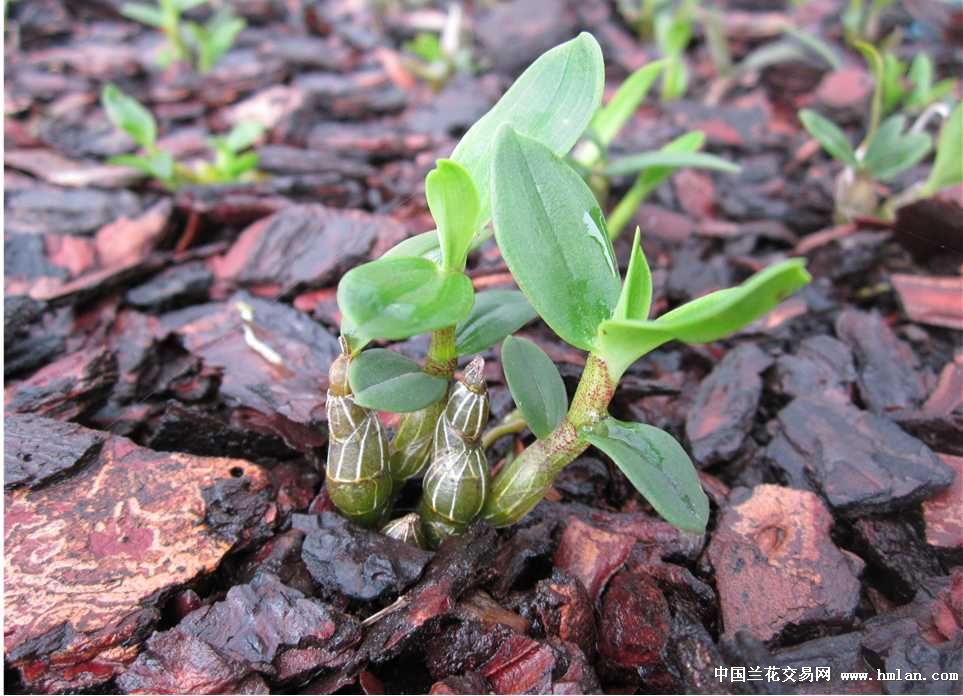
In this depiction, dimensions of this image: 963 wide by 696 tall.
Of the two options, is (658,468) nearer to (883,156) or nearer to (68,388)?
(68,388)

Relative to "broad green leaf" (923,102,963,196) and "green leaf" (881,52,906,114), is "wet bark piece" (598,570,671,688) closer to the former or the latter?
"broad green leaf" (923,102,963,196)

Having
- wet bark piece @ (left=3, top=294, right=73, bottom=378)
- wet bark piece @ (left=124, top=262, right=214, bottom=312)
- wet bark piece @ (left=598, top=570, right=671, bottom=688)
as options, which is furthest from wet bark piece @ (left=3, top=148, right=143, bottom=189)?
wet bark piece @ (left=598, top=570, right=671, bottom=688)

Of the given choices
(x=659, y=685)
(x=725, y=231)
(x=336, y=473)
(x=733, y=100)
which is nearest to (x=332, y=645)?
(x=336, y=473)

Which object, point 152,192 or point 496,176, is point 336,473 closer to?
point 496,176

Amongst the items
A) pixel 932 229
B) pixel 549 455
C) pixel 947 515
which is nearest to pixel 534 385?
pixel 549 455

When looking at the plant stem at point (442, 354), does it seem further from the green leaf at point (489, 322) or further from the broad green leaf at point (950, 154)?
the broad green leaf at point (950, 154)

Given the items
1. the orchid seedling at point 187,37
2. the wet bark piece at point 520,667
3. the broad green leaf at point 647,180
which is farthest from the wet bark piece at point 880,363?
the orchid seedling at point 187,37
